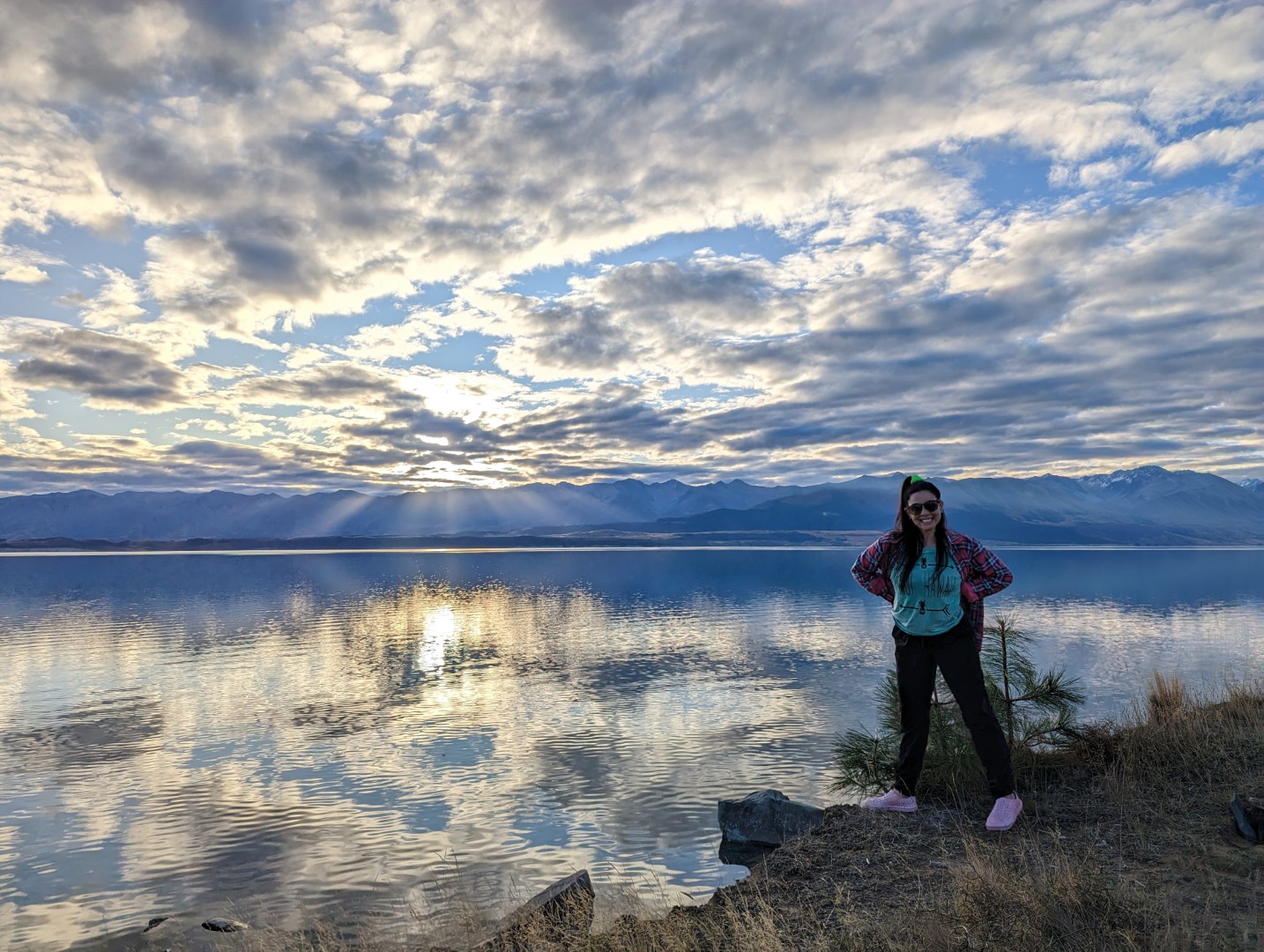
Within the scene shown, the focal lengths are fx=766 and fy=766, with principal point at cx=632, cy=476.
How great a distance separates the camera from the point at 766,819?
13.1 metres

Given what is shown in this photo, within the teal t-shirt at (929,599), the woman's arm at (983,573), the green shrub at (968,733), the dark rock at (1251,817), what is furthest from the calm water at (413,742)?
the dark rock at (1251,817)

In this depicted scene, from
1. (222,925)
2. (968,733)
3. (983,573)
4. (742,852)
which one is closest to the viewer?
(983,573)

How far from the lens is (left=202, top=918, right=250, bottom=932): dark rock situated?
36.9ft

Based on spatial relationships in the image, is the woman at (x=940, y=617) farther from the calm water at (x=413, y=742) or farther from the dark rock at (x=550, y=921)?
the calm water at (x=413, y=742)

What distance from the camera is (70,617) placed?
5906cm

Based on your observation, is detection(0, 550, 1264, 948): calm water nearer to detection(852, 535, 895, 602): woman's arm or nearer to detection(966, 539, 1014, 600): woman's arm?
detection(852, 535, 895, 602): woman's arm

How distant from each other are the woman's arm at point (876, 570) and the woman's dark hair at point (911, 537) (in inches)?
7.0

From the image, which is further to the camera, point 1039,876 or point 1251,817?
point 1251,817

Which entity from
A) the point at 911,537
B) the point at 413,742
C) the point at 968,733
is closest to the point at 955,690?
the point at 911,537

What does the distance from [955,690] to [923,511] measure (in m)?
1.98

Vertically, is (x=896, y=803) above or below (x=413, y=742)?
above

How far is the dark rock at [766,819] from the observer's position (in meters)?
12.7

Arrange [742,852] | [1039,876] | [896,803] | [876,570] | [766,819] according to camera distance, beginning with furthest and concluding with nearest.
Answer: [742,852], [766,819], [896,803], [876,570], [1039,876]

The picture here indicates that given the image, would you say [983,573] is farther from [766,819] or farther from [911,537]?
[766,819]
